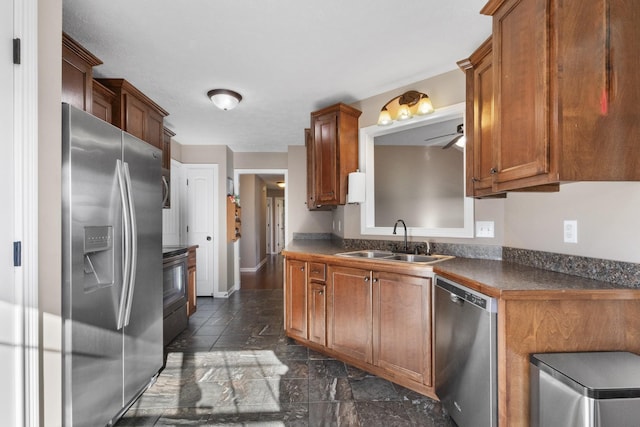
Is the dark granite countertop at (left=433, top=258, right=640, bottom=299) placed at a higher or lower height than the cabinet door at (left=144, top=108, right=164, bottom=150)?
lower

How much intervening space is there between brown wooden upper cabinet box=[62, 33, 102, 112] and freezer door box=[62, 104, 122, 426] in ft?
1.58

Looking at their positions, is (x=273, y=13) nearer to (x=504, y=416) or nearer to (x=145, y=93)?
(x=145, y=93)

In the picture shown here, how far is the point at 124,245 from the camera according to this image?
71.9 inches

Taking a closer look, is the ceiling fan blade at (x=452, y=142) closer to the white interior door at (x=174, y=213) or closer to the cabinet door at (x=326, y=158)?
the cabinet door at (x=326, y=158)

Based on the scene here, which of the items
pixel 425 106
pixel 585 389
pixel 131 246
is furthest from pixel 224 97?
pixel 585 389

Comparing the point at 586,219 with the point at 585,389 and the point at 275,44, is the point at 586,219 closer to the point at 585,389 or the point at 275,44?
the point at 585,389

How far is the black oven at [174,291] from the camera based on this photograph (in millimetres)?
2822

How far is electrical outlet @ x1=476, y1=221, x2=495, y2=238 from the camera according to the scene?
228 cm

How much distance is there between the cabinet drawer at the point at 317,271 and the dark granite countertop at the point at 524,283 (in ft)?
3.19

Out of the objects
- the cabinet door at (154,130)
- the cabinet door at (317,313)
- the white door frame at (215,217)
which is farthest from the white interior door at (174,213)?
the cabinet door at (317,313)

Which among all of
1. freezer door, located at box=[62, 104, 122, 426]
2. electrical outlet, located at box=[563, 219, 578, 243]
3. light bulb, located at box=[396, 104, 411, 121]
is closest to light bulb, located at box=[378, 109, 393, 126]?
light bulb, located at box=[396, 104, 411, 121]

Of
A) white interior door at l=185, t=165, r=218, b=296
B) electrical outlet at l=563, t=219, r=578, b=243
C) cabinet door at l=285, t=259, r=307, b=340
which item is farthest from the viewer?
white interior door at l=185, t=165, r=218, b=296

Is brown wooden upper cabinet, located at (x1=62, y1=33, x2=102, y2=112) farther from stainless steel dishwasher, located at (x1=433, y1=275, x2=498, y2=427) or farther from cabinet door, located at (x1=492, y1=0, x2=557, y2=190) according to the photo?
stainless steel dishwasher, located at (x1=433, y1=275, x2=498, y2=427)

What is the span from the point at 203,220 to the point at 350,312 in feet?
10.6
